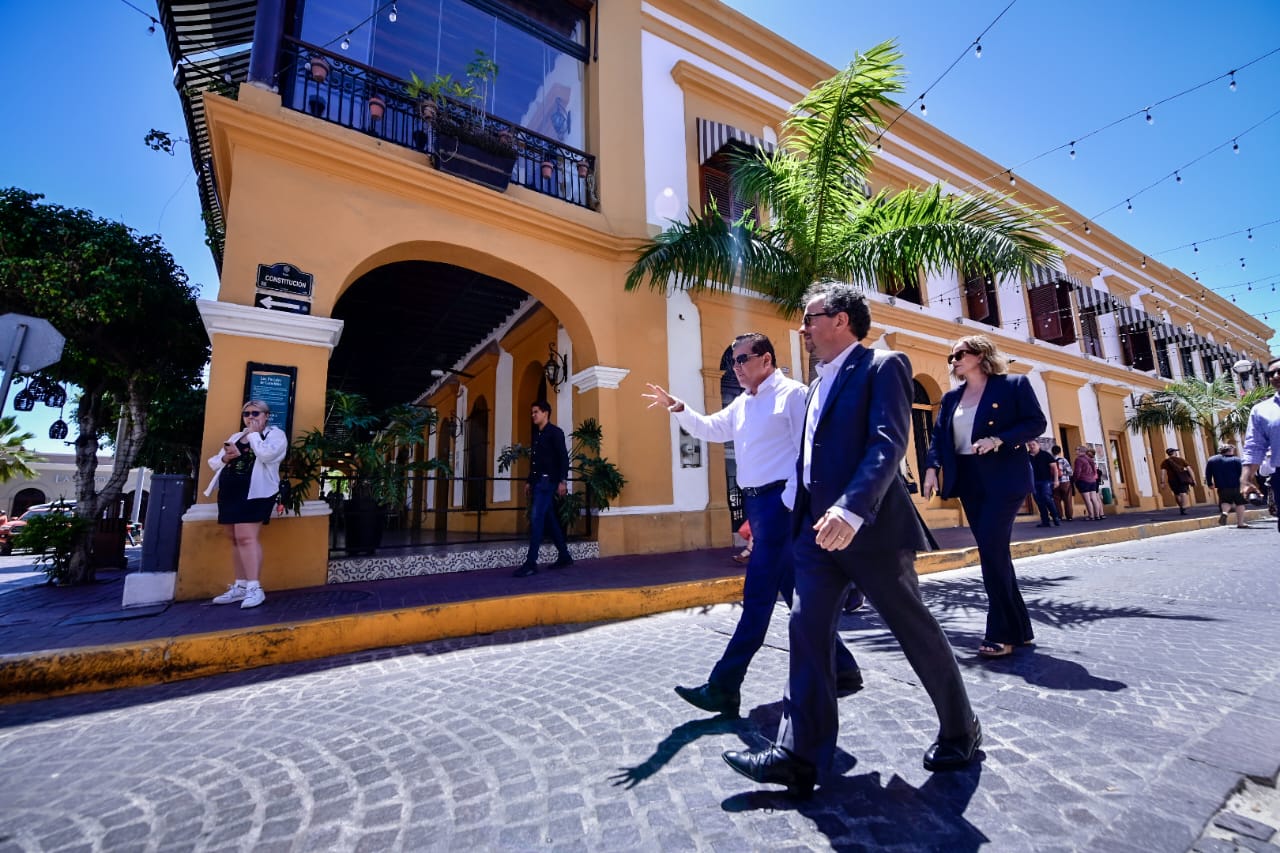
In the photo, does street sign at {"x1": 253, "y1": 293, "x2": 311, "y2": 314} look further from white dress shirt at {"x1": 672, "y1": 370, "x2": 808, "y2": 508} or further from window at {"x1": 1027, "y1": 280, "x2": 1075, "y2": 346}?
window at {"x1": 1027, "y1": 280, "x2": 1075, "y2": 346}

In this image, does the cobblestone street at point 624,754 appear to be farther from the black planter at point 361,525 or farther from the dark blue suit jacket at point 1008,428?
the black planter at point 361,525

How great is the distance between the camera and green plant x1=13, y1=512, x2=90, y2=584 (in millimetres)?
6777

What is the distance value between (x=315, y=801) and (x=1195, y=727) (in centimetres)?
307

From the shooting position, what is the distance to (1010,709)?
222cm

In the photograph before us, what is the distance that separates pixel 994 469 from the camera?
3.05m

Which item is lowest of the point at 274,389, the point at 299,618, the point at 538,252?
the point at 299,618

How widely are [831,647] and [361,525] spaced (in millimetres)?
5764

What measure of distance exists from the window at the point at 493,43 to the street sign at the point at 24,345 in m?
5.00

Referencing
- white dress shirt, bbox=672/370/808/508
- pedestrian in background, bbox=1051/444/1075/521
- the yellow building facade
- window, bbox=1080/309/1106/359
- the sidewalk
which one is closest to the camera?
white dress shirt, bbox=672/370/808/508

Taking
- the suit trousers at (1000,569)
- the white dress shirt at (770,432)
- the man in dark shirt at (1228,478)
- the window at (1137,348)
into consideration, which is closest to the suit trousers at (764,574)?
the white dress shirt at (770,432)

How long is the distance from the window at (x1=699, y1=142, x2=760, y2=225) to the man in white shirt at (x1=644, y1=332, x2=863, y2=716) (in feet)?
25.3

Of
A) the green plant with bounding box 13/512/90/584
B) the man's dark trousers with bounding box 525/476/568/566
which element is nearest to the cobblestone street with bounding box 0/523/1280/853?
the man's dark trousers with bounding box 525/476/568/566

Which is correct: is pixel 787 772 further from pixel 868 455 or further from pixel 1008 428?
pixel 1008 428

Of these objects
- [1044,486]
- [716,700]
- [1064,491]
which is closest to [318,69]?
[716,700]
